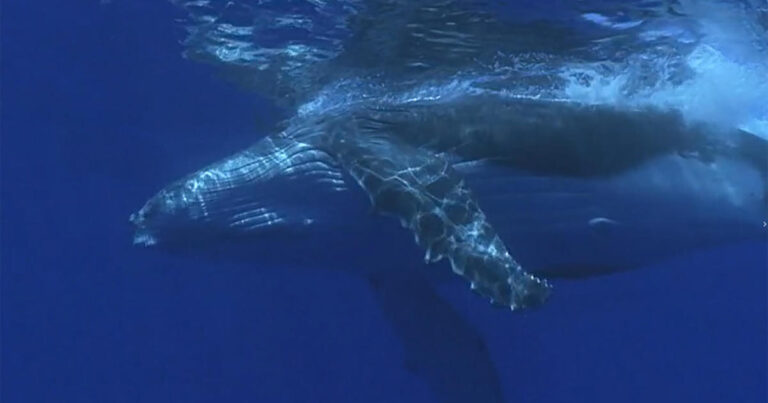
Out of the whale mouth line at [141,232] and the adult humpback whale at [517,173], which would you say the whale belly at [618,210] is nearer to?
the adult humpback whale at [517,173]

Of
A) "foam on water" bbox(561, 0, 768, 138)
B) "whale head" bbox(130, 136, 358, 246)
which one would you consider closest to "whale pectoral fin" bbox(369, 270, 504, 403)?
"whale head" bbox(130, 136, 358, 246)

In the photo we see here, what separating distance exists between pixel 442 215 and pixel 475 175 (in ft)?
6.46

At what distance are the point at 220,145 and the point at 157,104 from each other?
278cm

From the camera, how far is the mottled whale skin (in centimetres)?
994

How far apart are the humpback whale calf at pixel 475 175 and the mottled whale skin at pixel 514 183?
19 mm

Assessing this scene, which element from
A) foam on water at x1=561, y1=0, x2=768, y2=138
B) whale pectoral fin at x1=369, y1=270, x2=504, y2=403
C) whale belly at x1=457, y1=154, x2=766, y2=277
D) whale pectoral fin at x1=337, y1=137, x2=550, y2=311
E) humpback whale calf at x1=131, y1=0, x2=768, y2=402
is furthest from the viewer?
whale pectoral fin at x1=369, y1=270, x2=504, y2=403

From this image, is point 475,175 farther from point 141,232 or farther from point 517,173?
point 141,232

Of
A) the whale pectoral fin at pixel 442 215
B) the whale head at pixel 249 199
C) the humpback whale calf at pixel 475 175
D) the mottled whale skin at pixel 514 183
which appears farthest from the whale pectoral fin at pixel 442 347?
the whale pectoral fin at pixel 442 215

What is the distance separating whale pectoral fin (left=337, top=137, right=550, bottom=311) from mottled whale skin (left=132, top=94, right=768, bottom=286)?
0.67m

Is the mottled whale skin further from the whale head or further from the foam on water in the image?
the foam on water

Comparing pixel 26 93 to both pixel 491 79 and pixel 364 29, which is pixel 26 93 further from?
pixel 491 79

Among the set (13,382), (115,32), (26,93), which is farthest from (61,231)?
(115,32)

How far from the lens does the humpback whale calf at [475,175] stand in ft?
29.8

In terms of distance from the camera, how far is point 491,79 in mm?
12727
